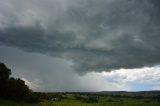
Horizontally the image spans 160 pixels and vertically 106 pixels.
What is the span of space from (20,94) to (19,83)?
15.9 ft

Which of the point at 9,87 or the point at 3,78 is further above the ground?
the point at 3,78

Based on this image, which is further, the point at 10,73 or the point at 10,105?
the point at 10,73

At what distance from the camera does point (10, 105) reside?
90.9 m

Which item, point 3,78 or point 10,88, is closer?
point 3,78

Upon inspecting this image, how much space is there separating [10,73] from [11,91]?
820 centimetres

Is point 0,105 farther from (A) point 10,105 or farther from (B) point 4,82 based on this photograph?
(B) point 4,82

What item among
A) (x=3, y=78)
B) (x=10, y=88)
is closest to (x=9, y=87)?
(x=10, y=88)

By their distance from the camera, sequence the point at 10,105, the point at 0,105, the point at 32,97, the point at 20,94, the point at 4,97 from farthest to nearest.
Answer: the point at 32,97 < the point at 20,94 < the point at 4,97 < the point at 10,105 < the point at 0,105

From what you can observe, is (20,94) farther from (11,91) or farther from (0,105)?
(0,105)

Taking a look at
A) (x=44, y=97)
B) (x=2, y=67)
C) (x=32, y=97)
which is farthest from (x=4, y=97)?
(x=44, y=97)

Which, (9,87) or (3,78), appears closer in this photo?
(3,78)

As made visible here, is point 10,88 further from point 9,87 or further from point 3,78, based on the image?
point 3,78

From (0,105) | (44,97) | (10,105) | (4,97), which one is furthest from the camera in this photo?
(44,97)

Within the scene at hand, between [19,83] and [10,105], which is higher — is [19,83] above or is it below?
above
